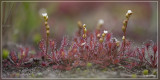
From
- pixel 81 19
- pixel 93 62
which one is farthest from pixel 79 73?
pixel 81 19

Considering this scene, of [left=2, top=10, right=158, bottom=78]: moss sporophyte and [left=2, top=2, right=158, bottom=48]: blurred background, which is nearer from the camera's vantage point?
[left=2, top=10, right=158, bottom=78]: moss sporophyte

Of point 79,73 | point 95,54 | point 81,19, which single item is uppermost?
point 81,19

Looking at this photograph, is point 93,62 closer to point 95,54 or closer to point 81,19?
point 95,54

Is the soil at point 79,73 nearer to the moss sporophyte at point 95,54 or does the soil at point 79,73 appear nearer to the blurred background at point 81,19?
the moss sporophyte at point 95,54

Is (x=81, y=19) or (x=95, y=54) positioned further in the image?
(x=81, y=19)

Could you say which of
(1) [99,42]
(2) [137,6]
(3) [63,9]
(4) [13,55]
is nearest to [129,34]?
(2) [137,6]

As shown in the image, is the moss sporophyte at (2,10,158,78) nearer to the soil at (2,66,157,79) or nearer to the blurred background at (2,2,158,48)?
the soil at (2,66,157,79)

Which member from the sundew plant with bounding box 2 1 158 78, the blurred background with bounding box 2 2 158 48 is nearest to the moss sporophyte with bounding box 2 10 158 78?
the sundew plant with bounding box 2 1 158 78

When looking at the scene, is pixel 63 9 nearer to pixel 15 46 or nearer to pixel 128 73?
pixel 15 46
